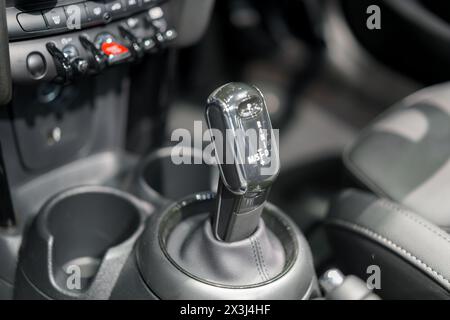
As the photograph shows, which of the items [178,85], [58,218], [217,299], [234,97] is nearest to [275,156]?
[234,97]

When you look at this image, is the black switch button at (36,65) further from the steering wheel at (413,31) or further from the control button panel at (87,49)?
the steering wheel at (413,31)

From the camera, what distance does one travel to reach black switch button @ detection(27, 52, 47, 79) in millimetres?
736

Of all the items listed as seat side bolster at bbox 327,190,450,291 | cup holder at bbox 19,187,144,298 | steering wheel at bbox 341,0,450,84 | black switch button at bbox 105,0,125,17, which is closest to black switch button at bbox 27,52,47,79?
black switch button at bbox 105,0,125,17

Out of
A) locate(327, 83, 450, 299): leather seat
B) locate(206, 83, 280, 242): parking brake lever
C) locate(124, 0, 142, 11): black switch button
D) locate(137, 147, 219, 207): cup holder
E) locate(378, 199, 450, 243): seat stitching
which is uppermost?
locate(124, 0, 142, 11): black switch button

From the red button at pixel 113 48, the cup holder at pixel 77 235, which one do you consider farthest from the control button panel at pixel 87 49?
the cup holder at pixel 77 235

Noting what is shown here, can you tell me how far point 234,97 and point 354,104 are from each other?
120cm

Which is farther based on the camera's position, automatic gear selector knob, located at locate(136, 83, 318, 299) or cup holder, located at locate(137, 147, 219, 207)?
cup holder, located at locate(137, 147, 219, 207)

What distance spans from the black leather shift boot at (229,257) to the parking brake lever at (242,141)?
8cm

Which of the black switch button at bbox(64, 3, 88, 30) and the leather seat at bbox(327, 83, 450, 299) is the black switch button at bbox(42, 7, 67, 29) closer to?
the black switch button at bbox(64, 3, 88, 30)

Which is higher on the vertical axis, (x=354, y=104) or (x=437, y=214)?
(x=437, y=214)

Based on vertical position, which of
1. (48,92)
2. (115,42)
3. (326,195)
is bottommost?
(326,195)

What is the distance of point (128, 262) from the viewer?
Result: 2.63 feet

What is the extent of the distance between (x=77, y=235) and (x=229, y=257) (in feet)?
1.03
